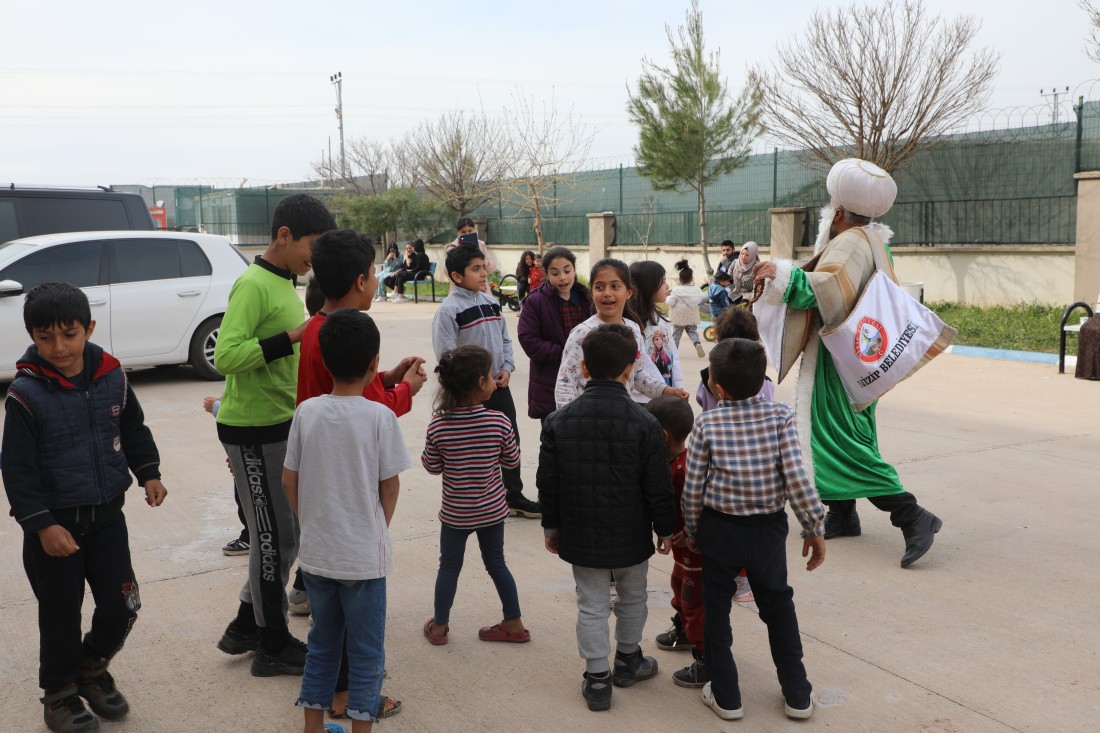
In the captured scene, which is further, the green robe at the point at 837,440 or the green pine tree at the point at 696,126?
the green pine tree at the point at 696,126

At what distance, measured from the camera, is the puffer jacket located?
5617mm

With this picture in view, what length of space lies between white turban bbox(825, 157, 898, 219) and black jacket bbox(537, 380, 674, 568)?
2312 mm

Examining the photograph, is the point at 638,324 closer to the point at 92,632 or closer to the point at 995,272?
the point at 92,632

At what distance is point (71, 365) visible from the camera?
326 cm

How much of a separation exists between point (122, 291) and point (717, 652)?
28.3ft

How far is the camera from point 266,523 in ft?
11.9

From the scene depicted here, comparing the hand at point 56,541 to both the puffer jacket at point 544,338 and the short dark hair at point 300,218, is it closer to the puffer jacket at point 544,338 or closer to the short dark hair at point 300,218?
the short dark hair at point 300,218

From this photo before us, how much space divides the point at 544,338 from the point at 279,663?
253 centimetres

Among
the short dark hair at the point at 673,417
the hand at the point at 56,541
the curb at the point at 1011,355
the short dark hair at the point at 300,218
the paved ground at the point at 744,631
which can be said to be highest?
the short dark hair at the point at 300,218

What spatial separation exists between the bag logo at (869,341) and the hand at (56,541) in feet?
11.8

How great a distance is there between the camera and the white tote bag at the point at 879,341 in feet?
16.3

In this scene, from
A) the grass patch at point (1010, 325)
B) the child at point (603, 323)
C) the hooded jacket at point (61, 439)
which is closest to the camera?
the hooded jacket at point (61, 439)

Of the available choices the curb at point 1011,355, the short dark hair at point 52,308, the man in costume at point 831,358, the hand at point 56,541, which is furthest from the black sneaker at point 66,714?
the curb at point 1011,355

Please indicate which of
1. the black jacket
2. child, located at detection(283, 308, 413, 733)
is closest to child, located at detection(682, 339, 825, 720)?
the black jacket
